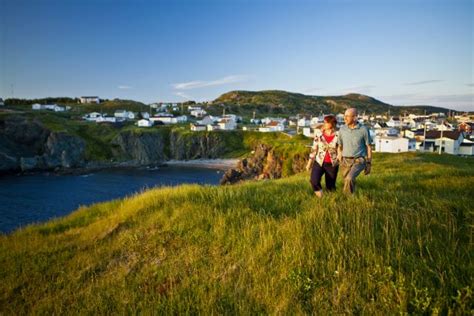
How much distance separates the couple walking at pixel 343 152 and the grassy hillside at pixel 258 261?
665 mm

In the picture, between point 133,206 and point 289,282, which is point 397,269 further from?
point 133,206

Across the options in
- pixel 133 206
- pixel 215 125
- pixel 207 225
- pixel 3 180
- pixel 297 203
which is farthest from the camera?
pixel 215 125

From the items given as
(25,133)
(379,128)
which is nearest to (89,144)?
(25,133)

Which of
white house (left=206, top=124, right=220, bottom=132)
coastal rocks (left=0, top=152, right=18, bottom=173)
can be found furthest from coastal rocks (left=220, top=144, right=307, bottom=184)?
coastal rocks (left=0, top=152, right=18, bottom=173)

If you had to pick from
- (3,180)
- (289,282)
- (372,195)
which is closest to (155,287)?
(289,282)

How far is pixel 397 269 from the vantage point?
3.98 m

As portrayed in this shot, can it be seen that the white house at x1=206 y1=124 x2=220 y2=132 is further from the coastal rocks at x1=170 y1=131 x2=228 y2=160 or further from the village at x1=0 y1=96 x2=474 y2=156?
the coastal rocks at x1=170 y1=131 x2=228 y2=160

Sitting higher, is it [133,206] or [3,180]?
[133,206]

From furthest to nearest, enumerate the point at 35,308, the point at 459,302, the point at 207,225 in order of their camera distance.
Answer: the point at 207,225
the point at 35,308
the point at 459,302

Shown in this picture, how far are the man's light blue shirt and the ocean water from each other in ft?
65.4

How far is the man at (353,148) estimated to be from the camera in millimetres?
7789

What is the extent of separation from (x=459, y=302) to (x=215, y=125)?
110 meters

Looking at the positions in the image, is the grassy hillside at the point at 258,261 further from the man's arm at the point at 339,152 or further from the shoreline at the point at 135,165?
the shoreline at the point at 135,165

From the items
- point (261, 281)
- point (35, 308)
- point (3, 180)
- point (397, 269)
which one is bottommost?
point (3, 180)
